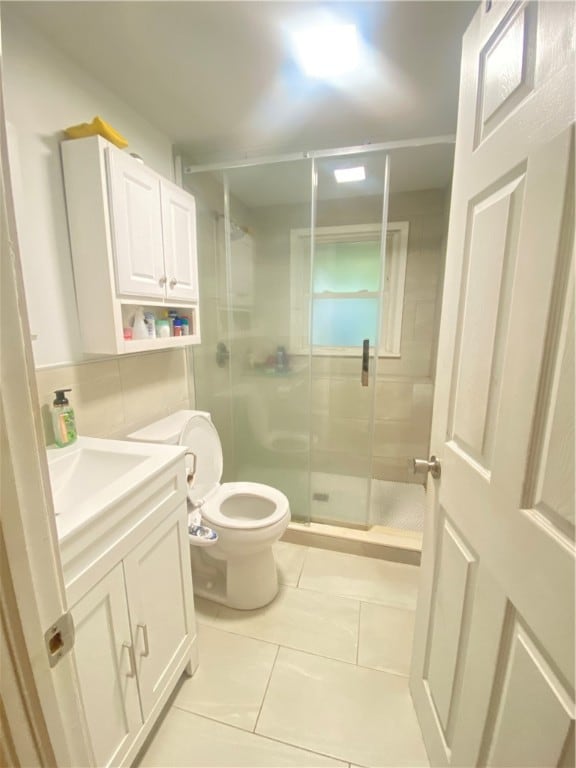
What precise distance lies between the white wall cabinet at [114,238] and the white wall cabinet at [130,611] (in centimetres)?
67

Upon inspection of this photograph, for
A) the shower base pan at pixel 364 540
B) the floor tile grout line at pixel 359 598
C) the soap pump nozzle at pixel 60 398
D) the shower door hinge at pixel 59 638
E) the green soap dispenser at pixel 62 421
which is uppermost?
the soap pump nozzle at pixel 60 398

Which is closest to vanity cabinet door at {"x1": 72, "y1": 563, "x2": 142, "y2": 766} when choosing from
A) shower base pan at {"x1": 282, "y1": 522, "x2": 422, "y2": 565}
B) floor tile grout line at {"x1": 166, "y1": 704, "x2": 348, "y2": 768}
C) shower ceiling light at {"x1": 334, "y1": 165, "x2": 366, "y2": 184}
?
floor tile grout line at {"x1": 166, "y1": 704, "x2": 348, "y2": 768}

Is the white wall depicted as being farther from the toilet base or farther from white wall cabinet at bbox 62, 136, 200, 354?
the toilet base

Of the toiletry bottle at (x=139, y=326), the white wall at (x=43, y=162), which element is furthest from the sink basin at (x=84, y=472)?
the toiletry bottle at (x=139, y=326)

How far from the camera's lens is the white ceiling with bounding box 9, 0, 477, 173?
1.07m

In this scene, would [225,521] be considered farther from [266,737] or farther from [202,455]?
[266,737]

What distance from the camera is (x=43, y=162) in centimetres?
114

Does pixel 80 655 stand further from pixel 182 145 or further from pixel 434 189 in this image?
pixel 434 189

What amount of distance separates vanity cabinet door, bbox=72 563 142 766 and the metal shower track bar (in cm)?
204

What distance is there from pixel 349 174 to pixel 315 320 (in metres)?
0.91

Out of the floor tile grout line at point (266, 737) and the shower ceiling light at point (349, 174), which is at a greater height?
the shower ceiling light at point (349, 174)

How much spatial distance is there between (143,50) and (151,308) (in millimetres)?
960

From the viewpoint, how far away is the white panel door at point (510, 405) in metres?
0.48

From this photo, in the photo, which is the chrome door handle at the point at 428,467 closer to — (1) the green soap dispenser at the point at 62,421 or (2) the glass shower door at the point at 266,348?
(1) the green soap dispenser at the point at 62,421
